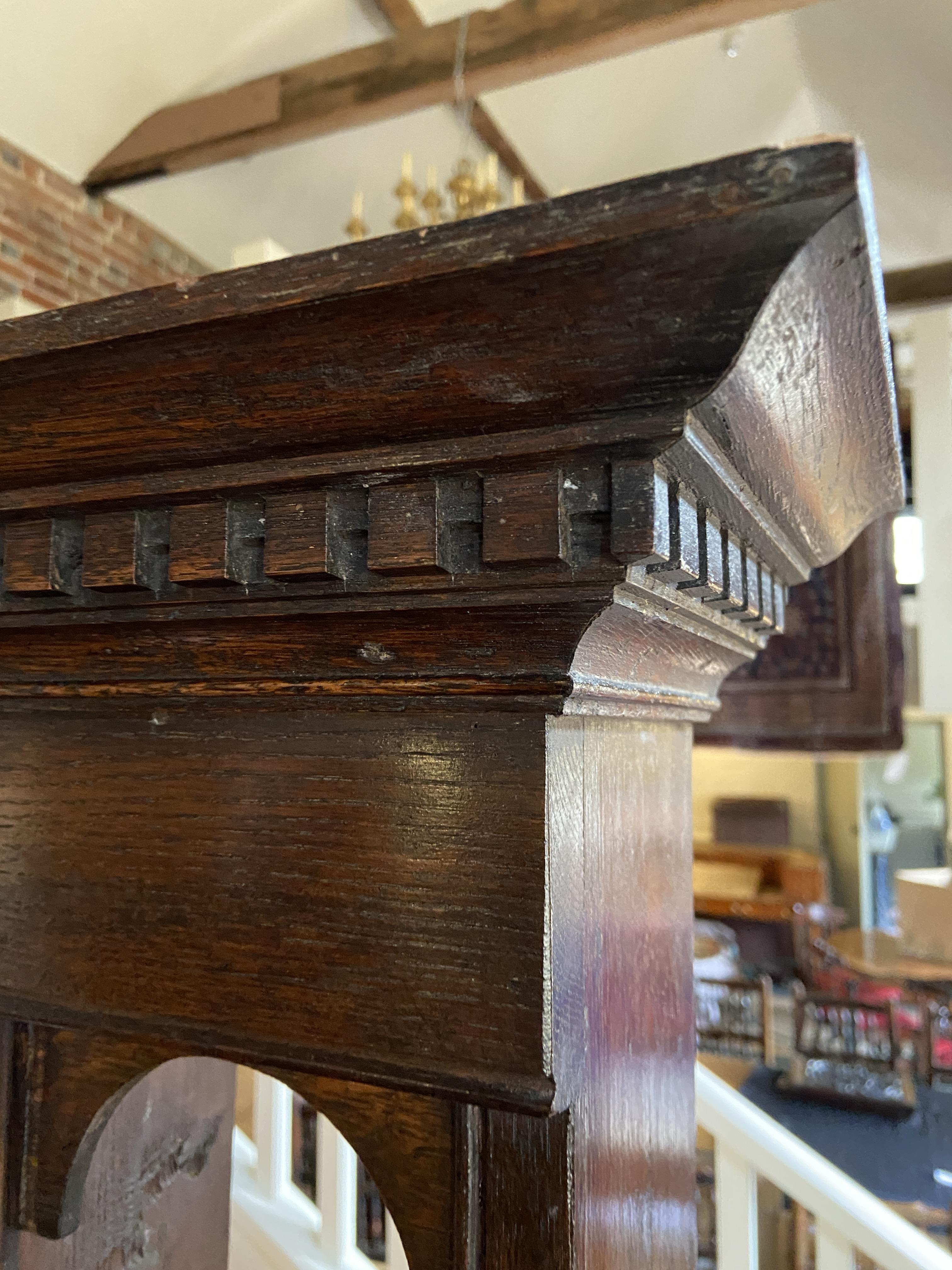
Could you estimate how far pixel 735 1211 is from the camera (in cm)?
107

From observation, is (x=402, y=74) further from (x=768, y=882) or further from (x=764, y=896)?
(x=768, y=882)

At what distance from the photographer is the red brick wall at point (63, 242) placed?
2699 mm

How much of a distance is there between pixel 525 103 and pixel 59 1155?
11.5 feet

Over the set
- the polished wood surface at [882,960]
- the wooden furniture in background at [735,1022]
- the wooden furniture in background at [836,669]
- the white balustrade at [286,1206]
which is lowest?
the polished wood surface at [882,960]

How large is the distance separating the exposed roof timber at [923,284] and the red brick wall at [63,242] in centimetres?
240

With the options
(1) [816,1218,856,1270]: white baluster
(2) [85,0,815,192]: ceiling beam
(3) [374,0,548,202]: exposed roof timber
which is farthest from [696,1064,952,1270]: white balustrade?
(3) [374,0,548,202]: exposed roof timber

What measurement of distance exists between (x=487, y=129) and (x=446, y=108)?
0.20 m

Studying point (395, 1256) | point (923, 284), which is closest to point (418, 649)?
point (395, 1256)

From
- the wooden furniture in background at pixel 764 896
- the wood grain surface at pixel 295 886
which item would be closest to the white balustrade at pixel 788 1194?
the wood grain surface at pixel 295 886

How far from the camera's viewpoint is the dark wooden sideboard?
0.29 meters

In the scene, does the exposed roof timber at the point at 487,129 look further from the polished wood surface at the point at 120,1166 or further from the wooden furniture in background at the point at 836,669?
the polished wood surface at the point at 120,1166

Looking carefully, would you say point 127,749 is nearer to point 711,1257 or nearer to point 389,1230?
point 389,1230

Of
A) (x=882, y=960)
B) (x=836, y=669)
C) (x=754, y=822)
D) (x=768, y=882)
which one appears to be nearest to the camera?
(x=836, y=669)

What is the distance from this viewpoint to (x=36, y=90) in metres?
2.55
